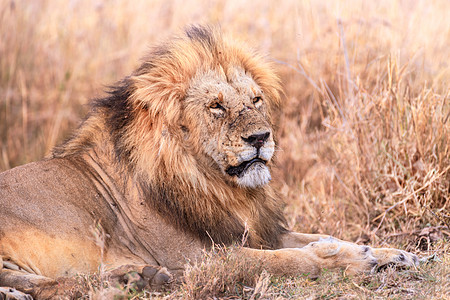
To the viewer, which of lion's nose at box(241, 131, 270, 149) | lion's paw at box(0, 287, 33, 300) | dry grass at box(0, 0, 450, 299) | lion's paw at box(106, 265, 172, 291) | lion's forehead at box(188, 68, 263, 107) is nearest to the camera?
lion's paw at box(0, 287, 33, 300)

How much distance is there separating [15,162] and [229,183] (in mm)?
4102

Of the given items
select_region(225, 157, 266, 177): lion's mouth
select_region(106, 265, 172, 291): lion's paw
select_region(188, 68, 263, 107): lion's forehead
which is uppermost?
select_region(188, 68, 263, 107): lion's forehead

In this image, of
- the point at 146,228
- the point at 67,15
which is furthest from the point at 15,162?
the point at 146,228

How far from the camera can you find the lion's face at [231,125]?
343 centimetres

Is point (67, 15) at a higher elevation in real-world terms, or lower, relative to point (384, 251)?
higher

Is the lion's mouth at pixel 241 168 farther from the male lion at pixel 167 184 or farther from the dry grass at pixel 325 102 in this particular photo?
the dry grass at pixel 325 102

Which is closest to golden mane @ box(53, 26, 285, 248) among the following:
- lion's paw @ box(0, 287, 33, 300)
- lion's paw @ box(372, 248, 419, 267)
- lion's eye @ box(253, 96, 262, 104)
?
lion's eye @ box(253, 96, 262, 104)

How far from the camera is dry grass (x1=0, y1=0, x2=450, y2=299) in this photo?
13.0 ft

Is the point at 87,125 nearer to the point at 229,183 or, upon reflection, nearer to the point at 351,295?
the point at 229,183

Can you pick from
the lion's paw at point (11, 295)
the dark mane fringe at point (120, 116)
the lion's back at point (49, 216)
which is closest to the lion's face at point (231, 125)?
the dark mane fringe at point (120, 116)

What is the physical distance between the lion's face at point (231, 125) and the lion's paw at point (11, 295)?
1.33 metres

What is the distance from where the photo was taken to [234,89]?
366 cm

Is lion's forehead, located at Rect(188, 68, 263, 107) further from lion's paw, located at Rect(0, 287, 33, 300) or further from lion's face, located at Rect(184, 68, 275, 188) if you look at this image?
lion's paw, located at Rect(0, 287, 33, 300)

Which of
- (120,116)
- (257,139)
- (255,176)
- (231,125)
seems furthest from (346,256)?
(120,116)
